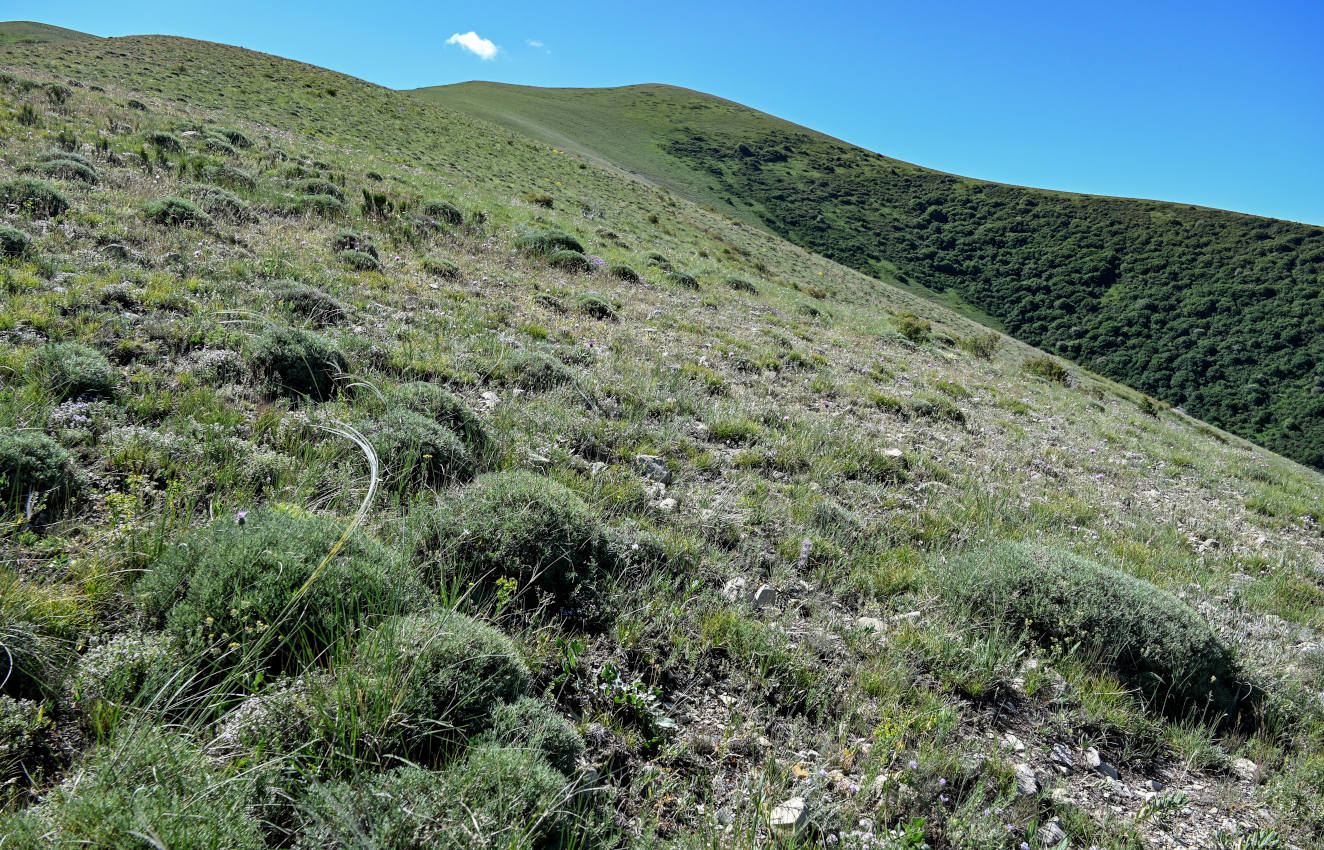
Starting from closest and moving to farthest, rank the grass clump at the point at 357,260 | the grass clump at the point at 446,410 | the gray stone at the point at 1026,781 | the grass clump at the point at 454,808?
the grass clump at the point at 454,808
the gray stone at the point at 1026,781
the grass clump at the point at 446,410
the grass clump at the point at 357,260

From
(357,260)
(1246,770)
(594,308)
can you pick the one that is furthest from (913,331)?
(1246,770)

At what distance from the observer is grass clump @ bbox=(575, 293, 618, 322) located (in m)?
11.0

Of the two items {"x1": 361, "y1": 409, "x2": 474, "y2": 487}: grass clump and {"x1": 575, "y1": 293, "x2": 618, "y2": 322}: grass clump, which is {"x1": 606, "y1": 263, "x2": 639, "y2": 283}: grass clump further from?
{"x1": 361, "y1": 409, "x2": 474, "y2": 487}: grass clump

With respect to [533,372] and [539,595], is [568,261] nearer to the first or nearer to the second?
[533,372]

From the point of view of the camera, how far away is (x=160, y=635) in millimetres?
2406

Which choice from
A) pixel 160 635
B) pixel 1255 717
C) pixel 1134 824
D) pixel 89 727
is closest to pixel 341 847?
pixel 89 727

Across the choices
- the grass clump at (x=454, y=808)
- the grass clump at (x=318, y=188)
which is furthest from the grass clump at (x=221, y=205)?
the grass clump at (x=454, y=808)

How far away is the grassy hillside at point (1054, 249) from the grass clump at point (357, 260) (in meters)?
53.1

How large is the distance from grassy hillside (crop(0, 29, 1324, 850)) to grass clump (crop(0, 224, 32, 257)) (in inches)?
1.2

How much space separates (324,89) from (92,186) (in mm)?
36146

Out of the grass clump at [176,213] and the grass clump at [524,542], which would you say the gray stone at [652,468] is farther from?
the grass clump at [176,213]

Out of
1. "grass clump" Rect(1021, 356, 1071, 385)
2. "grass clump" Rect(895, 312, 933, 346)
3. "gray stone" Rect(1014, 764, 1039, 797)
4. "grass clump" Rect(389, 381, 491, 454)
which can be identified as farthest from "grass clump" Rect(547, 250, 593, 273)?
"grass clump" Rect(1021, 356, 1071, 385)

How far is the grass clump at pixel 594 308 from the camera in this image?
1099cm

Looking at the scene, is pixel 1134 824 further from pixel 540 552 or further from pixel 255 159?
pixel 255 159
